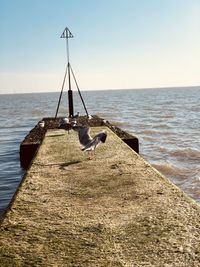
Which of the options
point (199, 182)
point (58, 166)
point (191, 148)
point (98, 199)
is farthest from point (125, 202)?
point (191, 148)

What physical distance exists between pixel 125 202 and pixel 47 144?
8.30 meters

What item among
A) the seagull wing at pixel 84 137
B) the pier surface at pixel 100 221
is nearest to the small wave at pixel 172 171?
the seagull wing at pixel 84 137

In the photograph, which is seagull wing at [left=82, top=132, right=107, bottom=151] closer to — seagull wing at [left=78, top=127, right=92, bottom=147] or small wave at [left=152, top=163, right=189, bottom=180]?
seagull wing at [left=78, top=127, right=92, bottom=147]

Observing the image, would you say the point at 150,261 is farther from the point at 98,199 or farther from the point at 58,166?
the point at 58,166

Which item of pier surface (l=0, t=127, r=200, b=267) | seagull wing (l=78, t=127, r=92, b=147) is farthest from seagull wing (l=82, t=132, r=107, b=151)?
pier surface (l=0, t=127, r=200, b=267)

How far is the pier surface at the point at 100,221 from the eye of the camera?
449 cm

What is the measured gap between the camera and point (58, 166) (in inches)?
396

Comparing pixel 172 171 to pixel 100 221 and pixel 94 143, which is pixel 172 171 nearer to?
pixel 94 143

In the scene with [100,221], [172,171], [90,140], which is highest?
[90,140]

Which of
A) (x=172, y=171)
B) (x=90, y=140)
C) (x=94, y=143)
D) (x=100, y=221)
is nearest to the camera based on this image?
(x=100, y=221)

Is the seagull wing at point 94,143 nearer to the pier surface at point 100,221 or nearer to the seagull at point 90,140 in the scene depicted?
the seagull at point 90,140

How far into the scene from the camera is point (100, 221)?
571 centimetres

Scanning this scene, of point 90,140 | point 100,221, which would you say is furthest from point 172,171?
point 100,221

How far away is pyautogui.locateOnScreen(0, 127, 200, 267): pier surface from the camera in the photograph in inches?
177
